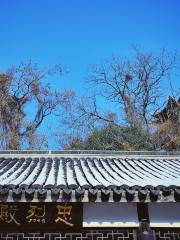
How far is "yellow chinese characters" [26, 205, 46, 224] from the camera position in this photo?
6.15m

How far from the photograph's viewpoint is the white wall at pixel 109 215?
20.2 feet

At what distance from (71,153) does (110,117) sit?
15.9 meters

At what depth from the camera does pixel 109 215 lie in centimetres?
620

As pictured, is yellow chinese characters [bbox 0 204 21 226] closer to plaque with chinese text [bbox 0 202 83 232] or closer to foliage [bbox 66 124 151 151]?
plaque with chinese text [bbox 0 202 83 232]

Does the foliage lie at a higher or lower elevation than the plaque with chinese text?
higher

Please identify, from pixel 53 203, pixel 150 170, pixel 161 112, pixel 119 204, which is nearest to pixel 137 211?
pixel 119 204

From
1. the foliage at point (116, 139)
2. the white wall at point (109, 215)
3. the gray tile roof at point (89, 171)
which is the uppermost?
the foliage at point (116, 139)

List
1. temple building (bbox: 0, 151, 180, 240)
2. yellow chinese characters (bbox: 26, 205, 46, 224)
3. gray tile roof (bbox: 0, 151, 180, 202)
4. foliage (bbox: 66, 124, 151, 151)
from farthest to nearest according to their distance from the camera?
foliage (bbox: 66, 124, 151, 151) → yellow chinese characters (bbox: 26, 205, 46, 224) → gray tile roof (bbox: 0, 151, 180, 202) → temple building (bbox: 0, 151, 180, 240)

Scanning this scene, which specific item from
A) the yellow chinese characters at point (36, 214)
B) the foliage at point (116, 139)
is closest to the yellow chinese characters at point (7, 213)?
the yellow chinese characters at point (36, 214)

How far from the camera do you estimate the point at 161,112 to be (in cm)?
2566

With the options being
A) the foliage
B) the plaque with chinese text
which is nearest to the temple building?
the plaque with chinese text

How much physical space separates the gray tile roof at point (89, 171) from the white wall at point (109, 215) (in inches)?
16.4

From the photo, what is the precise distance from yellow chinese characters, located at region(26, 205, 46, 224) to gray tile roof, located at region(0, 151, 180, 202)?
453mm

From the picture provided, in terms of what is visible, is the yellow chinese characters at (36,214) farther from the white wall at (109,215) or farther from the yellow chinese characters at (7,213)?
the white wall at (109,215)
